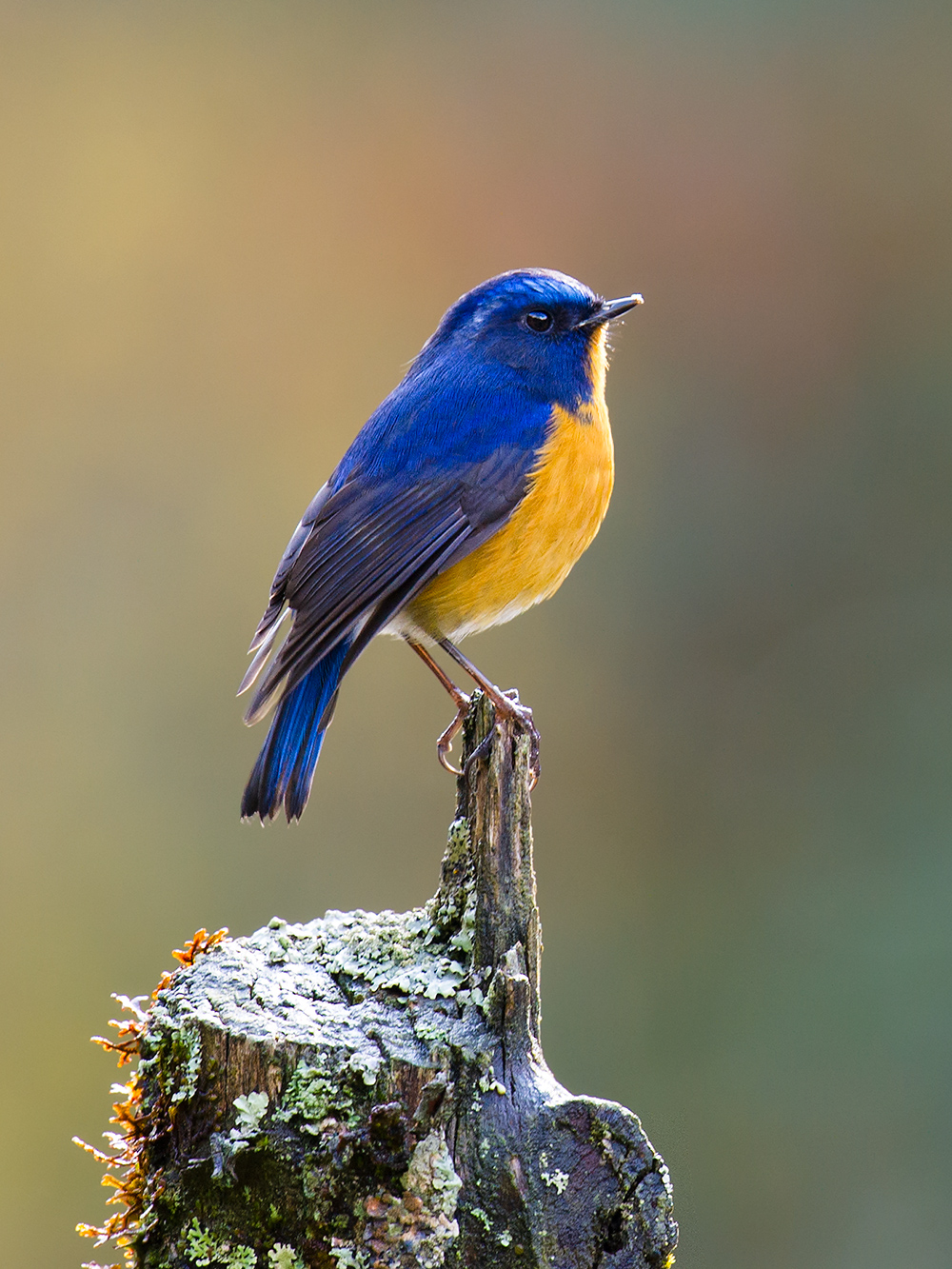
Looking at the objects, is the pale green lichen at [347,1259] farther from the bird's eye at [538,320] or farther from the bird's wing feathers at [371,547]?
the bird's eye at [538,320]

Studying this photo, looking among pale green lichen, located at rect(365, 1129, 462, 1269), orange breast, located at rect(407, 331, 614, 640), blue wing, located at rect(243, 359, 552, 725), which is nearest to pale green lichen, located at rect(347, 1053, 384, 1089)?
pale green lichen, located at rect(365, 1129, 462, 1269)

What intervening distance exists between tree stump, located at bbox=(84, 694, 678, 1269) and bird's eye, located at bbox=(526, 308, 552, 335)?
218cm

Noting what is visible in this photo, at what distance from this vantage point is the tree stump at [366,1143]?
2119mm

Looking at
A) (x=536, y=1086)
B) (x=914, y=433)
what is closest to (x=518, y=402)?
(x=536, y=1086)

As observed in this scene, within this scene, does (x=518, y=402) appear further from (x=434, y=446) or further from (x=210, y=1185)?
(x=210, y=1185)

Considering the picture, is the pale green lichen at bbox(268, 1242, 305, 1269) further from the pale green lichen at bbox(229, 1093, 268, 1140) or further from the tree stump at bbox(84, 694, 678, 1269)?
the pale green lichen at bbox(229, 1093, 268, 1140)

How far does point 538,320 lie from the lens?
3.99 m

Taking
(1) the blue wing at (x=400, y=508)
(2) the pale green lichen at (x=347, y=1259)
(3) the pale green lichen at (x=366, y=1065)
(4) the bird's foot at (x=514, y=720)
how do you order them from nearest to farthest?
(2) the pale green lichen at (x=347, y=1259) → (3) the pale green lichen at (x=366, y=1065) → (4) the bird's foot at (x=514, y=720) → (1) the blue wing at (x=400, y=508)

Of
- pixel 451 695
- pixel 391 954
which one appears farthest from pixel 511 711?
pixel 391 954

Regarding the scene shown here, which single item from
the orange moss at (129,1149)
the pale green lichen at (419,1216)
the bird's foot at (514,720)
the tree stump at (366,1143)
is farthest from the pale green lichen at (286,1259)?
the bird's foot at (514,720)

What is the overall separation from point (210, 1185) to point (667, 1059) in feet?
12.2

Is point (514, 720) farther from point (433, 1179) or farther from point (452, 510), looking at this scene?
point (433, 1179)

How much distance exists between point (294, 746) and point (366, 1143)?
1.39 meters

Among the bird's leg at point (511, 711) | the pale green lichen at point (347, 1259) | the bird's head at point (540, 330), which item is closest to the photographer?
the pale green lichen at point (347, 1259)
